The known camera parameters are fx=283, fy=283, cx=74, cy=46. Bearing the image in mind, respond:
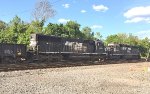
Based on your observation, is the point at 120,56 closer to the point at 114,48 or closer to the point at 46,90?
the point at 114,48

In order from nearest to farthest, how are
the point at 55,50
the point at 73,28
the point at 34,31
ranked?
the point at 55,50 → the point at 34,31 → the point at 73,28

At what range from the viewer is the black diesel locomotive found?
26725 millimetres

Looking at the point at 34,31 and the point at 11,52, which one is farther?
the point at 34,31

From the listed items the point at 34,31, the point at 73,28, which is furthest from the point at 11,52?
the point at 73,28

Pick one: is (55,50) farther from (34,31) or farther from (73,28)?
(73,28)

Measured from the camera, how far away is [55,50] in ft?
104

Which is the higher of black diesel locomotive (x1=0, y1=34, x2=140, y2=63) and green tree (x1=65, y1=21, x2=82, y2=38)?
green tree (x1=65, y1=21, x2=82, y2=38)

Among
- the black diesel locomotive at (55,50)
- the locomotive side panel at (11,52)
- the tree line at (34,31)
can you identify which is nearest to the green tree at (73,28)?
the tree line at (34,31)

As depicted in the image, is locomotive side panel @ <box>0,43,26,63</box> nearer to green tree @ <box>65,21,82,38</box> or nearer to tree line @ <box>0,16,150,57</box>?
tree line @ <box>0,16,150,57</box>

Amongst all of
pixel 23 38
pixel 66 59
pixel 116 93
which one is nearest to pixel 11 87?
pixel 116 93

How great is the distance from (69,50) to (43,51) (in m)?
4.79

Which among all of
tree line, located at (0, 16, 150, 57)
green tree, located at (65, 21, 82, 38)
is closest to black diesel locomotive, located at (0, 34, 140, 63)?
tree line, located at (0, 16, 150, 57)

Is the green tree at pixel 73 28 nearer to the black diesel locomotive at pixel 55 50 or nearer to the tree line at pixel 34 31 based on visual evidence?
the tree line at pixel 34 31

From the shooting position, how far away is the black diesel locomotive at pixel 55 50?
87.7ft
